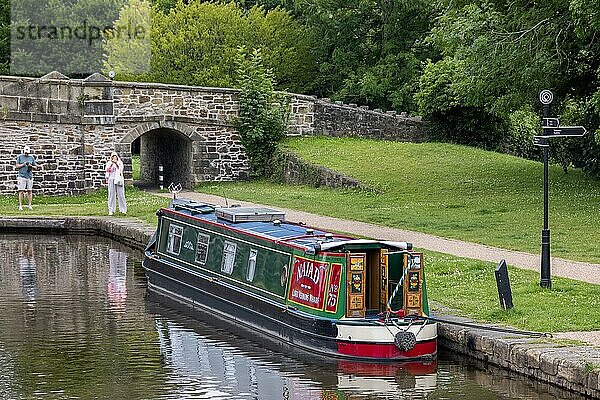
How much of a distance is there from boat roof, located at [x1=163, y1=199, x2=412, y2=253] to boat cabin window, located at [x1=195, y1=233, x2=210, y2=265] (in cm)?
25

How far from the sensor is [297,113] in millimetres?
34469

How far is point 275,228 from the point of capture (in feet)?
50.5

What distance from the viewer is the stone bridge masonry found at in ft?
98.5

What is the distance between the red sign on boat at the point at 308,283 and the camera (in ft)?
43.4

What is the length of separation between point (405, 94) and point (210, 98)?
10481mm

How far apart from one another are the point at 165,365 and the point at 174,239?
16.4 feet

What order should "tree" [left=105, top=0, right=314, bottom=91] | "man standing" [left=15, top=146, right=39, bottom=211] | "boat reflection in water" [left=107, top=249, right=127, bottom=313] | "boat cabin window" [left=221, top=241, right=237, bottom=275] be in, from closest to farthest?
"boat cabin window" [left=221, top=241, right=237, bottom=275]
"boat reflection in water" [left=107, top=249, right=127, bottom=313]
"man standing" [left=15, top=146, right=39, bottom=211]
"tree" [left=105, top=0, right=314, bottom=91]

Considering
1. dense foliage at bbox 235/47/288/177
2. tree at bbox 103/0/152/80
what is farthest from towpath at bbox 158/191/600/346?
tree at bbox 103/0/152/80

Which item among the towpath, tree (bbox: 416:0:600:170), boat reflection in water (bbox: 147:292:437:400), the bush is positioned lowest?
boat reflection in water (bbox: 147:292:437:400)

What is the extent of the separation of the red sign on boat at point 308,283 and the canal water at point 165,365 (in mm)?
603

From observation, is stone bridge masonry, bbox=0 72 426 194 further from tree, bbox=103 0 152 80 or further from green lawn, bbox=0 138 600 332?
tree, bbox=103 0 152 80

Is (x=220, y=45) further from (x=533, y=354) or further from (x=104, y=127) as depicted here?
(x=533, y=354)

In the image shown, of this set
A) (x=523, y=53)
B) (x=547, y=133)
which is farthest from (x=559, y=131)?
(x=523, y=53)

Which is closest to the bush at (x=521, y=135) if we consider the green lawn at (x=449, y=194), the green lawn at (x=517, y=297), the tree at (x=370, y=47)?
the green lawn at (x=449, y=194)
